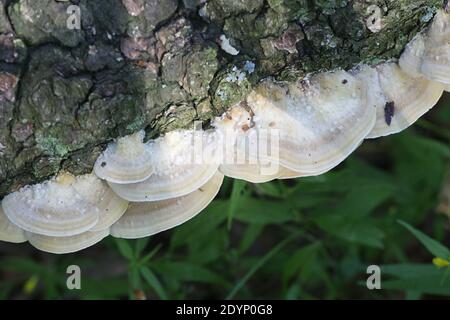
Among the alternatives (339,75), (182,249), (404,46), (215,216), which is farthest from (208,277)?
(404,46)

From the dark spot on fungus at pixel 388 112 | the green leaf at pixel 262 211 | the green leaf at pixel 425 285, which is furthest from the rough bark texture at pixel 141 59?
the green leaf at pixel 425 285

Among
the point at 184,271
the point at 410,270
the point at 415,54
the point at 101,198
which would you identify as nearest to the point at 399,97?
the point at 415,54

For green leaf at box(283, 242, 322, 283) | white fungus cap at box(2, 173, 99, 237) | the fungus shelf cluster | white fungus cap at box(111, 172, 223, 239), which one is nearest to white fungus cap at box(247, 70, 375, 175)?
the fungus shelf cluster

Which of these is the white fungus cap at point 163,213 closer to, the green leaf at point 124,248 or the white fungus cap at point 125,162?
the white fungus cap at point 125,162

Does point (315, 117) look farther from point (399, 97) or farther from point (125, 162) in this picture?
point (125, 162)

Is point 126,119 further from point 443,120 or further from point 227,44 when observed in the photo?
point 443,120
